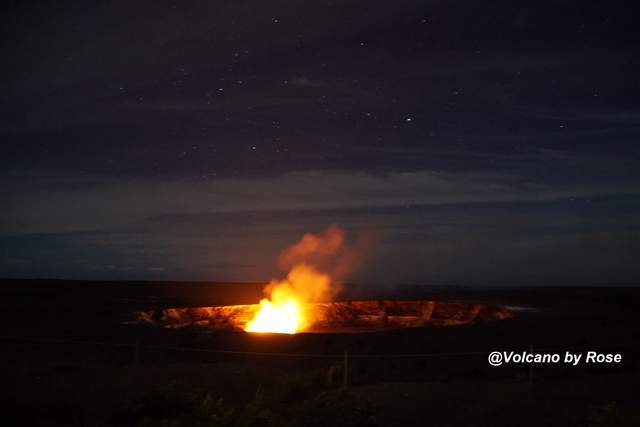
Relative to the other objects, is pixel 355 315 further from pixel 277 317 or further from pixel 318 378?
pixel 318 378

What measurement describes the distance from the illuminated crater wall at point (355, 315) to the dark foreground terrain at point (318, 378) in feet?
12.6

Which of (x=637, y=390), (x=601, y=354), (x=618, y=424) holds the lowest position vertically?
(x=618, y=424)

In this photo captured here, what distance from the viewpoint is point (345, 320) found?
35844 mm

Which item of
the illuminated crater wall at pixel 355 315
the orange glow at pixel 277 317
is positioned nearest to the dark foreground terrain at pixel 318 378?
the illuminated crater wall at pixel 355 315

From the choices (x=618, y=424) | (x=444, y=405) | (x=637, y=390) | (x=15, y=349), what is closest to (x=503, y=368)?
(x=637, y=390)

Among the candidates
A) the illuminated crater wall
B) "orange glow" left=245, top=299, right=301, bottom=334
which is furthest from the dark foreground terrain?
"orange glow" left=245, top=299, right=301, bottom=334

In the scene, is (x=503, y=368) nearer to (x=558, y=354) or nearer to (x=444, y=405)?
(x=558, y=354)

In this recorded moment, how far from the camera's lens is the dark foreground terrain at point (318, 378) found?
34.8ft

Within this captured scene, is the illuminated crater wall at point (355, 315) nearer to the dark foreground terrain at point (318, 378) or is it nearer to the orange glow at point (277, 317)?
the orange glow at point (277, 317)

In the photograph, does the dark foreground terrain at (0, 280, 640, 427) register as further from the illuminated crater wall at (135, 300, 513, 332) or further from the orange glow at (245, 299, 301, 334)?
the orange glow at (245, 299, 301, 334)

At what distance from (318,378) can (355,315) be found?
22.2 m

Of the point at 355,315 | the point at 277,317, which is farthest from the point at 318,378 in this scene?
the point at 355,315

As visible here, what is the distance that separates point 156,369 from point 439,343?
1104cm

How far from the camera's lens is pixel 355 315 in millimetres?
37125
